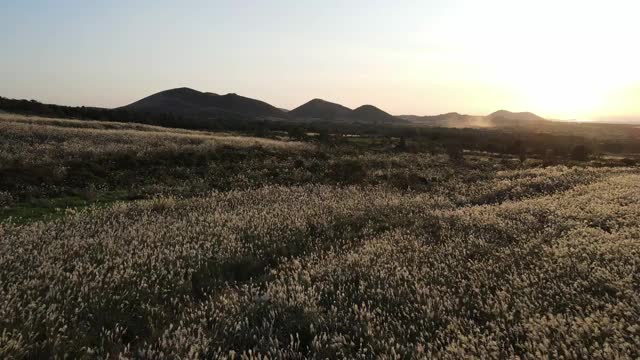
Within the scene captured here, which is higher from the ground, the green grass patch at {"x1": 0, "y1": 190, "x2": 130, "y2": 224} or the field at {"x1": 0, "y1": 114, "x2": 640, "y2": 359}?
the field at {"x1": 0, "y1": 114, "x2": 640, "y2": 359}

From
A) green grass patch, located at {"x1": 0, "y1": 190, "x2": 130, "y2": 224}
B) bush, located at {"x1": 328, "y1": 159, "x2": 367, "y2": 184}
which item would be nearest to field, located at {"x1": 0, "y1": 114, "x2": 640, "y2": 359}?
green grass patch, located at {"x1": 0, "y1": 190, "x2": 130, "y2": 224}

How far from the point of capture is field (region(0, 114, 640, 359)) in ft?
19.5

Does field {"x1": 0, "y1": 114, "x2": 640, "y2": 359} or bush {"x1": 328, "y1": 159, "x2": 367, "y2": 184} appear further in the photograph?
bush {"x1": 328, "y1": 159, "x2": 367, "y2": 184}

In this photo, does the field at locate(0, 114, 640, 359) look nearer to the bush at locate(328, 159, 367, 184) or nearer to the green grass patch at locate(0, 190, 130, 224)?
the green grass patch at locate(0, 190, 130, 224)

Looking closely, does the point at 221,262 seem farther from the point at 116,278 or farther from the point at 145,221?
the point at 145,221

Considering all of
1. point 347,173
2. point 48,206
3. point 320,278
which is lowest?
point 347,173

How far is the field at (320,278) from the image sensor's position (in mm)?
5949

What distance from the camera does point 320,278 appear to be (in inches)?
342

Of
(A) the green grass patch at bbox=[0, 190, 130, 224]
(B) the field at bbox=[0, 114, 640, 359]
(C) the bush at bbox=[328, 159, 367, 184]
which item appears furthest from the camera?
(C) the bush at bbox=[328, 159, 367, 184]

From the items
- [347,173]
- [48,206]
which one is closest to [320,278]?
[48,206]

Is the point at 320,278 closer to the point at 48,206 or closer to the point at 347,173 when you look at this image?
the point at 48,206

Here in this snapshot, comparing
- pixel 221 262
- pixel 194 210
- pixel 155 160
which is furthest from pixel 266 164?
pixel 221 262

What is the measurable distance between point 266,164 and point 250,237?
63.0 ft

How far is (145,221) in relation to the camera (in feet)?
42.0
